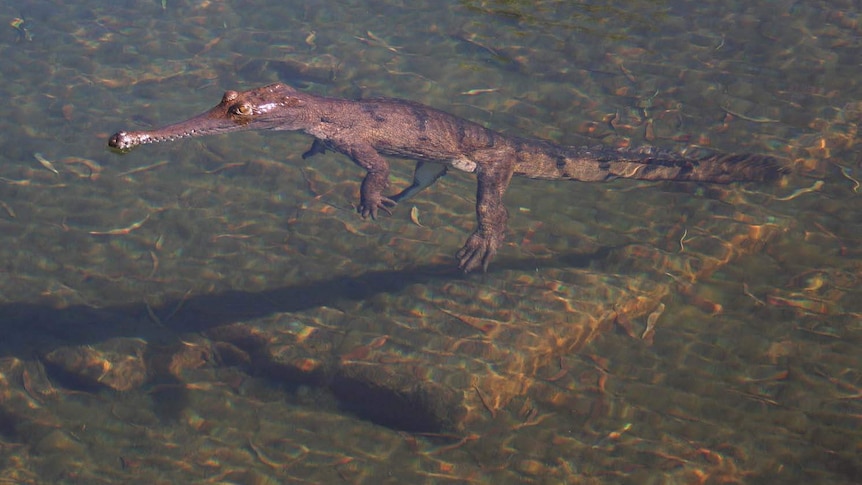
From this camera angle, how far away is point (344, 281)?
753cm

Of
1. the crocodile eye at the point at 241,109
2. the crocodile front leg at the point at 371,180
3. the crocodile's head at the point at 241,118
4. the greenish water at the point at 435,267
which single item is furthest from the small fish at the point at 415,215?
the crocodile eye at the point at 241,109

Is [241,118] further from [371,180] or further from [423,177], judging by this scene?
[423,177]

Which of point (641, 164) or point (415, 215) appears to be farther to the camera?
point (415, 215)

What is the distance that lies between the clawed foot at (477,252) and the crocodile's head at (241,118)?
231cm

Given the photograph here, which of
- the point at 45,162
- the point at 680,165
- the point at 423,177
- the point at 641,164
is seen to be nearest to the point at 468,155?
the point at 423,177

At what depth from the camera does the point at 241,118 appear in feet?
23.1

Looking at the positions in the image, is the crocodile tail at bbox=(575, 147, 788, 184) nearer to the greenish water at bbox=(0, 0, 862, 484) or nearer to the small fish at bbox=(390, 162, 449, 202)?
the greenish water at bbox=(0, 0, 862, 484)

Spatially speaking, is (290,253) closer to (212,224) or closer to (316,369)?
(212,224)

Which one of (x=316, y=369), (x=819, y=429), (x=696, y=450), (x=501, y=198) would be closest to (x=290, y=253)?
(x=316, y=369)

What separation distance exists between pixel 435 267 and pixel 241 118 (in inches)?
102

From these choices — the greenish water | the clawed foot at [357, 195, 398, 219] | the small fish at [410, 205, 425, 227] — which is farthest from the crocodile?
the small fish at [410, 205, 425, 227]

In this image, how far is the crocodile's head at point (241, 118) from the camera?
636 centimetres

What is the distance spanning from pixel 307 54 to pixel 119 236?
13.6 ft

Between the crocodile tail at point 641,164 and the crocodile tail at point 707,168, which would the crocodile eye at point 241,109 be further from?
the crocodile tail at point 707,168
